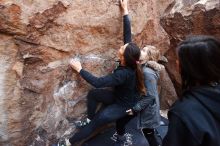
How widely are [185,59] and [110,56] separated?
2434 millimetres

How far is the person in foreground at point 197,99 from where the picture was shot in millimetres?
1623

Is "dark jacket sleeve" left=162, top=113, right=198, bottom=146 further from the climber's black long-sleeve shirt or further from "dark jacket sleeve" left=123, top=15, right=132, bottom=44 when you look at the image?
"dark jacket sleeve" left=123, top=15, right=132, bottom=44

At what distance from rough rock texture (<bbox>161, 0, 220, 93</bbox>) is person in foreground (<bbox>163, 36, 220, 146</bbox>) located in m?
2.66

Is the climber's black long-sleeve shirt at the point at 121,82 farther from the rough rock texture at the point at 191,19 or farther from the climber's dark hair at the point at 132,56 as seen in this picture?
the rough rock texture at the point at 191,19

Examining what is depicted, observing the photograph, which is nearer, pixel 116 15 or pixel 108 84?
pixel 108 84

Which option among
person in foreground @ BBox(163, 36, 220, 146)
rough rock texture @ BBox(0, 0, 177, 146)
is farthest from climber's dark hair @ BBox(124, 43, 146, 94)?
person in foreground @ BBox(163, 36, 220, 146)

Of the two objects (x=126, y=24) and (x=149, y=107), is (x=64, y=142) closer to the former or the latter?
(x=149, y=107)

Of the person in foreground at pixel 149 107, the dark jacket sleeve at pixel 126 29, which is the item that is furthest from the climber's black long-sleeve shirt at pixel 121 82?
the dark jacket sleeve at pixel 126 29

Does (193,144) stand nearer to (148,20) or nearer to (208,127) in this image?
(208,127)

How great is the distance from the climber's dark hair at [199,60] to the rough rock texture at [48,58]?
6.69ft

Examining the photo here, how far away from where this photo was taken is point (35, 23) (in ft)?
11.3

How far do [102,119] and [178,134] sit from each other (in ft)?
6.62

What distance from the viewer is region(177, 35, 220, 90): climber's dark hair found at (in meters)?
1.70

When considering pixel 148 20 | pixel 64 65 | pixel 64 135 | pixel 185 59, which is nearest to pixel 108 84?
pixel 64 65
